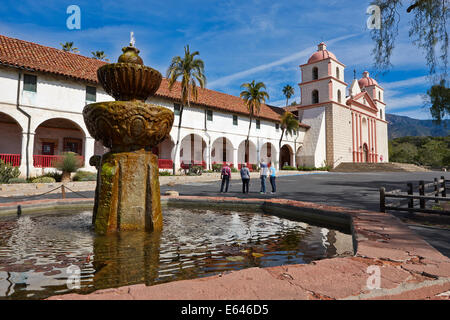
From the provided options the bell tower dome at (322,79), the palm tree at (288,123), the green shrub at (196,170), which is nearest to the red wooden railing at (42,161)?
the green shrub at (196,170)

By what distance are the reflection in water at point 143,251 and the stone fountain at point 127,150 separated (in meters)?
0.29

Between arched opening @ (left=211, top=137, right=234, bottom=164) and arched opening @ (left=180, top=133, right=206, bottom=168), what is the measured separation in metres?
2.64

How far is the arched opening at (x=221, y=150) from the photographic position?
25.5 metres

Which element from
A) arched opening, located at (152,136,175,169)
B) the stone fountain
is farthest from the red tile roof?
the stone fountain

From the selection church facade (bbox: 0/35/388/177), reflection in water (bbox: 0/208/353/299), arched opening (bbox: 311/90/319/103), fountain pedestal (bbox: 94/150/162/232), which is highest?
arched opening (bbox: 311/90/319/103)

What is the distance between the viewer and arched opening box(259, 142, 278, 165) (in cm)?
2866

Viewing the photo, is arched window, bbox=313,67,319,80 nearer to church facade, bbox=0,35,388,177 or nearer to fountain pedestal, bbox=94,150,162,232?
church facade, bbox=0,35,388,177

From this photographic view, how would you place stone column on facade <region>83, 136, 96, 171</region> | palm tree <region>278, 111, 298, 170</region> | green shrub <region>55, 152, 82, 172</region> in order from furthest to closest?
1. palm tree <region>278, 111, 298, 170</region>
2. stone column on facade <region>83, 136, 96, 171</region>
3. green shrub <region>55, 152, 82, 172</region>

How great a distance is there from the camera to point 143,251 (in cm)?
291

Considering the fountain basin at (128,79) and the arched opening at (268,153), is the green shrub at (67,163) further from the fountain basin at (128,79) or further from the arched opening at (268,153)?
the arched opening at (268,153)

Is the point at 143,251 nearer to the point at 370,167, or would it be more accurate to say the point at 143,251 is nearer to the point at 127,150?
the point at 127,150

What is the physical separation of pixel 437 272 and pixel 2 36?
836 inches

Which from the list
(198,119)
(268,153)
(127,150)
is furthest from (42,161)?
(268,153)

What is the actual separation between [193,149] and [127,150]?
18.7 meters
